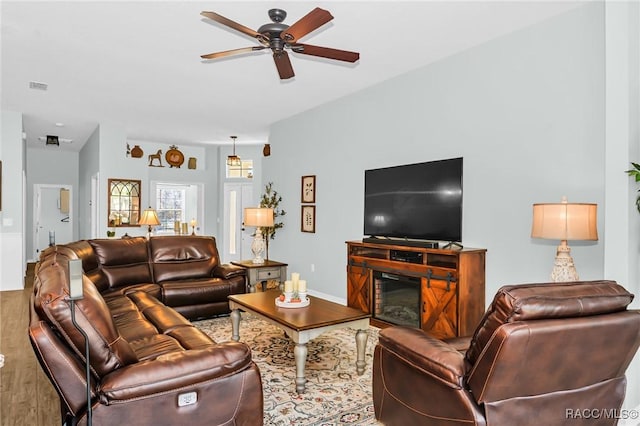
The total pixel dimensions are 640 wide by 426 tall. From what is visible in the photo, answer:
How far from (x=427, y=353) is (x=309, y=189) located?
458 cm

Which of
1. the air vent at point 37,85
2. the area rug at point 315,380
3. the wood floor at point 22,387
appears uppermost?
the air vent at point 37,85

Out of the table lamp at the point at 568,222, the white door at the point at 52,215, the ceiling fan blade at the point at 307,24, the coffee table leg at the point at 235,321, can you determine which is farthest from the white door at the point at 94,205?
the table lamp at the point at 568,222

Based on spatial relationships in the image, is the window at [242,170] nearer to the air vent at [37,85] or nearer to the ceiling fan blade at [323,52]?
the air vent at [37,85]

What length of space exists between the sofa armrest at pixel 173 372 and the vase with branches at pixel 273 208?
5127mm

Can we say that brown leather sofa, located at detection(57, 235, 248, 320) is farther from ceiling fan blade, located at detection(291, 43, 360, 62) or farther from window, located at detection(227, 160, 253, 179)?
window, located at detection(227, 160, 253, 179)

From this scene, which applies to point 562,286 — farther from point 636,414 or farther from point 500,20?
point 500,20

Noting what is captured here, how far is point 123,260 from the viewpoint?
4.65 m

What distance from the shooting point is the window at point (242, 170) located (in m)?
9.93

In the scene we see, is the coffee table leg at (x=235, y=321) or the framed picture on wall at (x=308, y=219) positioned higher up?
the framed picture on wall at (x=308, y=219)

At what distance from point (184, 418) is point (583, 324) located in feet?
5.67

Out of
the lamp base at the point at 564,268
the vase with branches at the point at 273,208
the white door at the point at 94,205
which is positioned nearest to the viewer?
the lamp base at the point at 564,268

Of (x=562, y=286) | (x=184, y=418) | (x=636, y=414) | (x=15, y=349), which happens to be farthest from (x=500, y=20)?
(x=15, y=349)

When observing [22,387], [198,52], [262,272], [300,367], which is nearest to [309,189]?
[262,272]

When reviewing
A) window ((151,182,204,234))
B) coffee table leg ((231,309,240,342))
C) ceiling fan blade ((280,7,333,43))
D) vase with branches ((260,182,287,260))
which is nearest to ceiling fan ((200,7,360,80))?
ceiling fan blade ((280,7,333,43))
